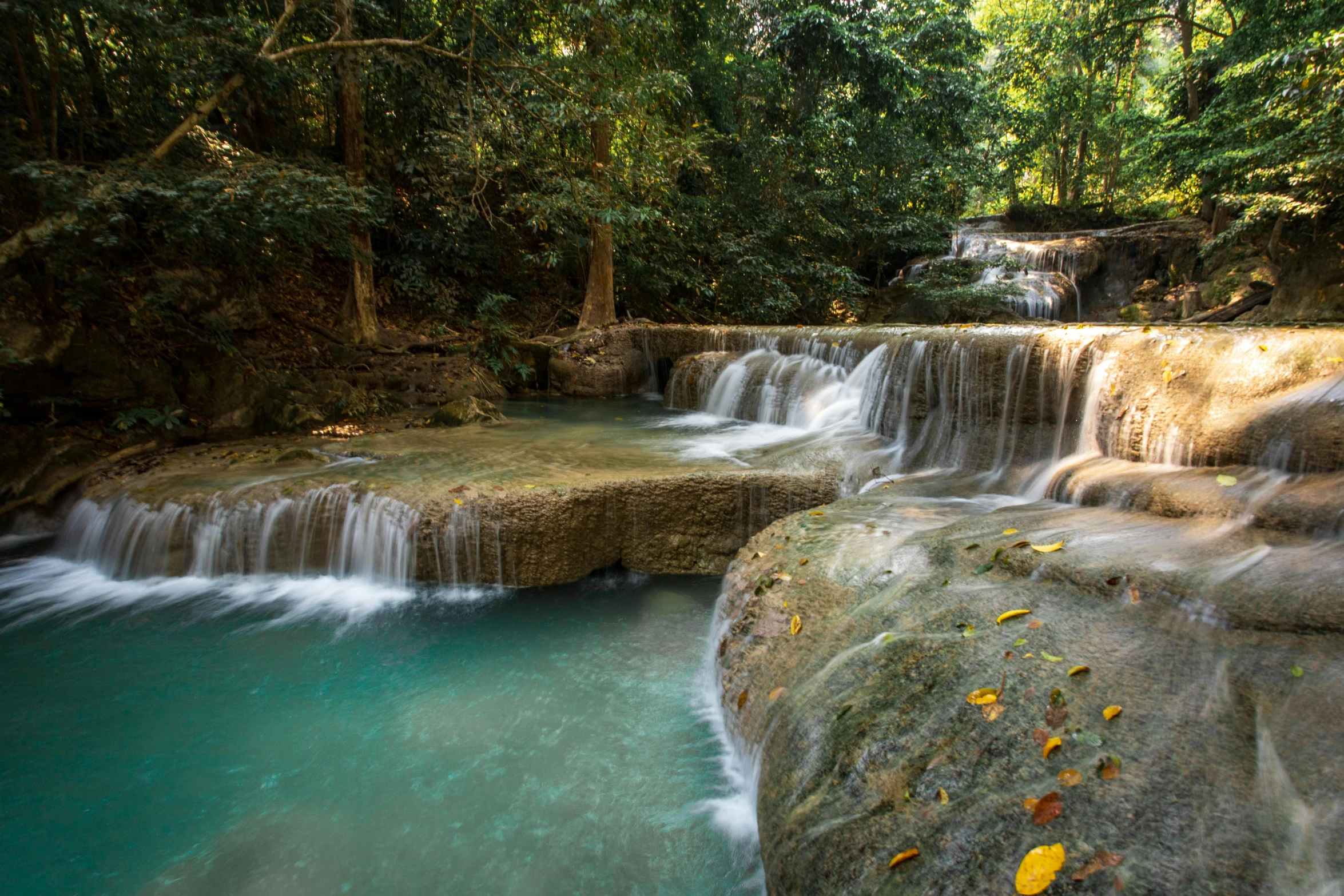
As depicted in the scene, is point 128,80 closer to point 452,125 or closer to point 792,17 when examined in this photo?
point 452,125

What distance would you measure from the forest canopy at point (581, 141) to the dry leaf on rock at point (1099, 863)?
22.5ft

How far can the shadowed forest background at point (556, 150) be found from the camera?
234 inches

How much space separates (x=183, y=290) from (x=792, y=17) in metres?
11.6

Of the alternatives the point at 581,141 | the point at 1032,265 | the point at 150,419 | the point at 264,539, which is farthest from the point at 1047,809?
the point at 1032,265

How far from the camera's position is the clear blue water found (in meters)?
2.52

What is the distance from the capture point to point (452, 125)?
8305mm

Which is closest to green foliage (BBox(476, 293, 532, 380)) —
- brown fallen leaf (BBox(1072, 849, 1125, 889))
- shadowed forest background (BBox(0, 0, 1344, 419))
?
shadowed forest background (BBox(0, 0, 1344, 419))

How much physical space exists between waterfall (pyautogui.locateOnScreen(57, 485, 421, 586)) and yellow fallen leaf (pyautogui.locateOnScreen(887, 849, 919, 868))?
13.8ft

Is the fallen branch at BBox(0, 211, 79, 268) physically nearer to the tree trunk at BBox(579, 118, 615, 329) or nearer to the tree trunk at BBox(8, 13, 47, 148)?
the tree trunk at BBox(8, 13, 47, 148)

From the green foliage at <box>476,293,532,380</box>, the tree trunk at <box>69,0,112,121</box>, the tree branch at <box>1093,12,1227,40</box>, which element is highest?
the tree branch at <box>1093,12,1227,40</box>

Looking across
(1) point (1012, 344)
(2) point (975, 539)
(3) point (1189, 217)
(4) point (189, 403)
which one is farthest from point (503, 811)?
(3) point (1189, 217)

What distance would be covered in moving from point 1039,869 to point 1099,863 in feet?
0.42

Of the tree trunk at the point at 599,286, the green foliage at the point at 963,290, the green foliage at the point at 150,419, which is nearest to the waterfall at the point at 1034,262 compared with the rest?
the green foliage at the point at 963,290

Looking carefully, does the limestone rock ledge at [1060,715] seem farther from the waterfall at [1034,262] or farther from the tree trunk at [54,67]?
the waterfall at [1034,262]
